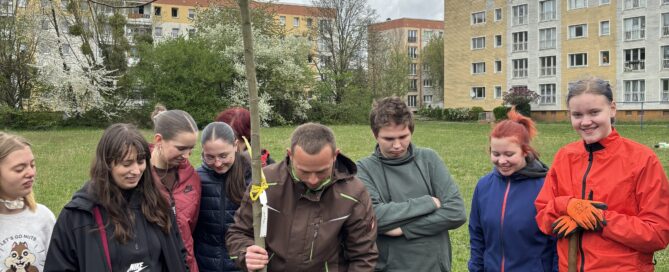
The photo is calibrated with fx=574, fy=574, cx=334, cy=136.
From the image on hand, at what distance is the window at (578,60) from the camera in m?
49.3

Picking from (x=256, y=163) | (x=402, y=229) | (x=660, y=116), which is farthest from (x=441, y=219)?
(x=660, y=116)

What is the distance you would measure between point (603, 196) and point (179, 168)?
95.4 inches

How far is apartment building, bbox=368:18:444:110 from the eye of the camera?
289 feet

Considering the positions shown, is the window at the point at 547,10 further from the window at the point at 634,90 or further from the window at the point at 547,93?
the window at the point at 634,90

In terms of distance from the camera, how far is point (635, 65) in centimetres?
4600

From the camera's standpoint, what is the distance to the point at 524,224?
329 centimetres

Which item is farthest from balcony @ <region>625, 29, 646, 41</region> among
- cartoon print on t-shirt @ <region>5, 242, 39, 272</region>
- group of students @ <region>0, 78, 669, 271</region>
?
cartoon print on t-shirt @ <region>5, 242, 39, 272</region>

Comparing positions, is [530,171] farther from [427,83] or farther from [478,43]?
[427,83]

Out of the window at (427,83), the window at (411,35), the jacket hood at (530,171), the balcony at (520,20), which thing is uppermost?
the window at (411,35)

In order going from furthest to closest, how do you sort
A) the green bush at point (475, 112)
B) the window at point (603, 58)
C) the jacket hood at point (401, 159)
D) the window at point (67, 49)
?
the green bush at point (475, 112), the window at point (603, 58), the window at point (67, 49), the jacket hood at point (401, 159)

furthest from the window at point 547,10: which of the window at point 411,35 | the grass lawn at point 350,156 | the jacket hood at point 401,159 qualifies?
the jacket hood at point 401,159

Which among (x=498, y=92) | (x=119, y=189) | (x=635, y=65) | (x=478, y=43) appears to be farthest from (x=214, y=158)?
(x=478, y=43)

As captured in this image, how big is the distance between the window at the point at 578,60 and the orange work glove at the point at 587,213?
50869mm

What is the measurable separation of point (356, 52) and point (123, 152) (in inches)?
2106
